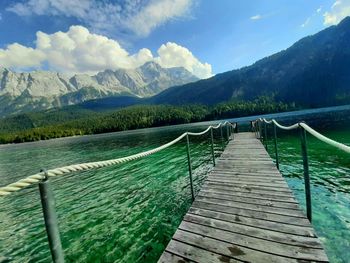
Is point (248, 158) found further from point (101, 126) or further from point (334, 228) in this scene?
point (101, 126)

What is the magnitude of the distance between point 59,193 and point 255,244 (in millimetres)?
12192

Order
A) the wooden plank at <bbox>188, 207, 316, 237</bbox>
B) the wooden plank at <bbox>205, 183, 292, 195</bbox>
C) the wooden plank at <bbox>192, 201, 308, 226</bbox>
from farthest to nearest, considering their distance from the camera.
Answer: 1. the wooden plank at <bbox>205, 183, 292, 195</bbox>
2. the wooden plank at <bbox>192, 201, 308, 226</bbox>
3. the wooden plank at <bbox>188, 207, 316, 237</bbox>

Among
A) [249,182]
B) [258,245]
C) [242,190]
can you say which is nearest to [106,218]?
[242,190]

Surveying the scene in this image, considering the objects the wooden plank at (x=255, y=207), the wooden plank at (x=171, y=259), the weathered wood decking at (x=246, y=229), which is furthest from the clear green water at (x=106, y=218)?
the wooden plank at (x=171, y=259)

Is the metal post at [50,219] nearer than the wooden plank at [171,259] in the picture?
Yes

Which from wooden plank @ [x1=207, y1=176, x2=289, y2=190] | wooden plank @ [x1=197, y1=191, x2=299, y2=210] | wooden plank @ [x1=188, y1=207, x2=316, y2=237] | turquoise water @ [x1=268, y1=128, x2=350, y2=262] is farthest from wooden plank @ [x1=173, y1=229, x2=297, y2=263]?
wooden plank @ [x1=207, y1=176, x2=289, y2=190]

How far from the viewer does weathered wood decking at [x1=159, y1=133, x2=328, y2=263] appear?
3.30 meters

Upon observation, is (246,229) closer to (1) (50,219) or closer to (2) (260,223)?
(2) (260,223)

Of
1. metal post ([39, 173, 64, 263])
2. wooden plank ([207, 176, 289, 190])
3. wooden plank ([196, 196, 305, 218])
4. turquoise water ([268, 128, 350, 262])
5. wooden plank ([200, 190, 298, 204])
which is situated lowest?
turquoise water ([268, 128, 350, 262])

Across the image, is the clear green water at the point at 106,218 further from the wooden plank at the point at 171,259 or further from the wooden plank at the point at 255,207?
the wooden plank at the point at 171,259

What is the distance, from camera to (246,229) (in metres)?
3.99

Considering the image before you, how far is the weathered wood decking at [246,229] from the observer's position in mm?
3299

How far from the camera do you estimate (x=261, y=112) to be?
452ft

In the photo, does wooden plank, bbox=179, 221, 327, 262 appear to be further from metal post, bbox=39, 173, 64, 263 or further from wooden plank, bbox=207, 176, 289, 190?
metal post, bbox=39, 173, 64, 263
